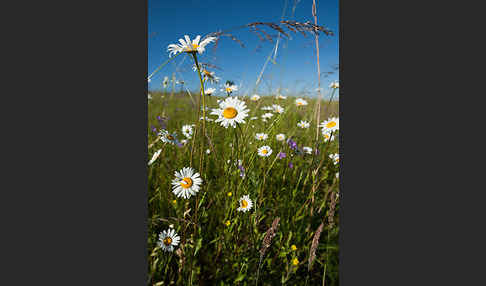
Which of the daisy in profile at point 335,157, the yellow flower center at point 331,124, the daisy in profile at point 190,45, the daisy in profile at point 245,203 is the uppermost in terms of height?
the daisy in profile at point 190,45

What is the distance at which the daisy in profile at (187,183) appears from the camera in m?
0.99

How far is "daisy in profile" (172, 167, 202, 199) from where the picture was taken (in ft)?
3.25

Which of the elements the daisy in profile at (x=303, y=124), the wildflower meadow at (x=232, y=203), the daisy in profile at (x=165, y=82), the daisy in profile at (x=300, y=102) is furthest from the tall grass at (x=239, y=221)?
the daisy in profile at (x=300, y=102)

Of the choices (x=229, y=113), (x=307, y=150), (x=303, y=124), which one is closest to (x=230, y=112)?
(x=229, y=113)

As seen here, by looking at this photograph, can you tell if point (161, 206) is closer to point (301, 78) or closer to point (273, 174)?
point (273, 174)

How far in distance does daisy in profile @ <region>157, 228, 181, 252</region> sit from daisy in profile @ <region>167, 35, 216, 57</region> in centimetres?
76

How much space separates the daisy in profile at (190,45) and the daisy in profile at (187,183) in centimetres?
50

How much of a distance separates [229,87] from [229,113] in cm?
36

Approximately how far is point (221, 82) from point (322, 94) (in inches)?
21.5

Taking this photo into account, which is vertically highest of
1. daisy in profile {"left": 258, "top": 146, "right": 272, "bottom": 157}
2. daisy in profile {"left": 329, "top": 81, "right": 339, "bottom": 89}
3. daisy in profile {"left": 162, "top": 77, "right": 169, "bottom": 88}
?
daisy in profile {"left": 162, "top": 77, "right": 169, "bottom": 88}

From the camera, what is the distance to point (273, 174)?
53.1 inches

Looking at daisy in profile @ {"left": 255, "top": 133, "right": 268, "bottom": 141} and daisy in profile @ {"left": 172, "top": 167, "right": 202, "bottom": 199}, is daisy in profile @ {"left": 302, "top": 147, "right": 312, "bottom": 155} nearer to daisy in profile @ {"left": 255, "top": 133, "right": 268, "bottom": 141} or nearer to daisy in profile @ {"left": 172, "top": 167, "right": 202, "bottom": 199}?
daisy in profile @ {"left": 255, "top": 133, "right": 268, "bottom": 141}

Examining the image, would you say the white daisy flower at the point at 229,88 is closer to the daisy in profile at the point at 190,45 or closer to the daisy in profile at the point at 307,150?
the daisy in profile at the point at 190,45

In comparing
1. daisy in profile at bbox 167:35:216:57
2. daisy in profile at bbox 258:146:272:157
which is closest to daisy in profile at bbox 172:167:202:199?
daisy in profile at bbox 258:146:272:157
